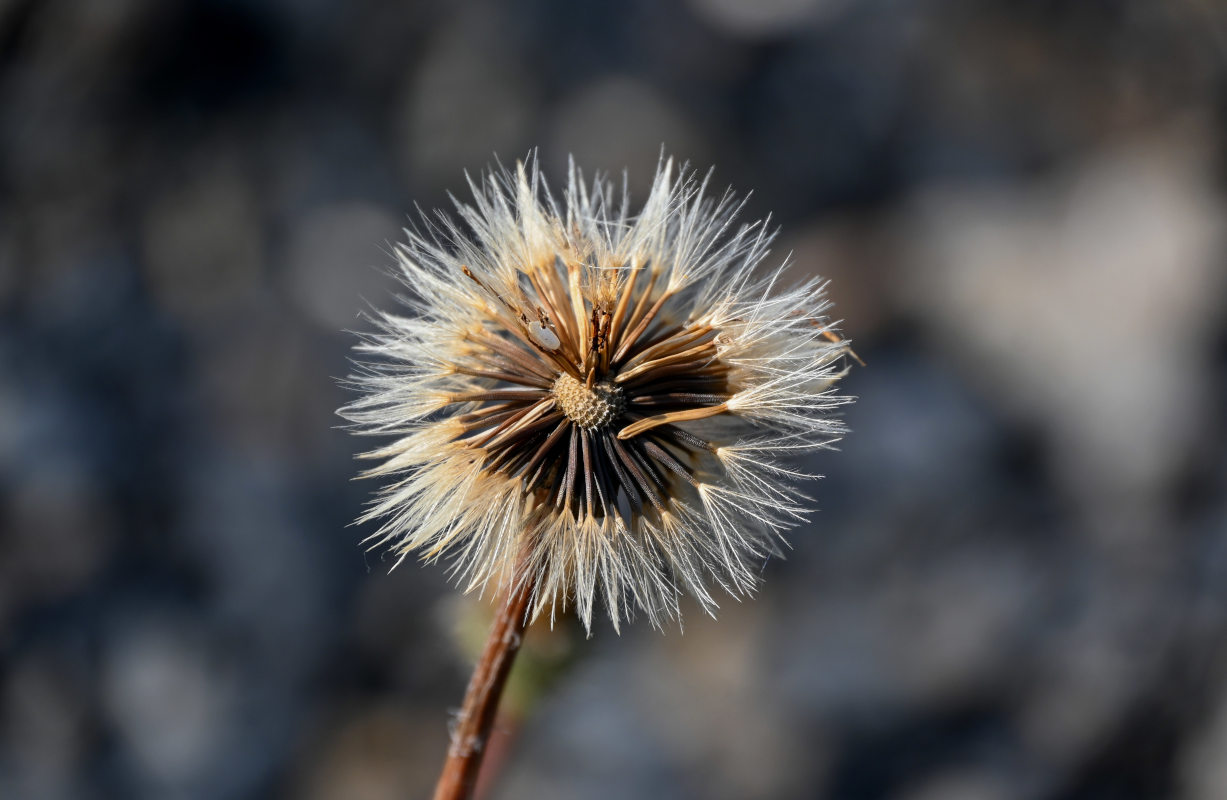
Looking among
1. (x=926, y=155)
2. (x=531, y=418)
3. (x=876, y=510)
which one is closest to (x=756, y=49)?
(x=926, y=155)

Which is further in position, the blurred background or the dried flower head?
the blurred background

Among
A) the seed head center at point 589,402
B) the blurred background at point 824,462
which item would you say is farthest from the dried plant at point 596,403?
the blurred background at point 824,462

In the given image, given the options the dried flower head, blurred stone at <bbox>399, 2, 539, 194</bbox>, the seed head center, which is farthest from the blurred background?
the seed head center

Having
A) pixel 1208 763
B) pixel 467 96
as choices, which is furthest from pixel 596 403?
pixel 1208 763

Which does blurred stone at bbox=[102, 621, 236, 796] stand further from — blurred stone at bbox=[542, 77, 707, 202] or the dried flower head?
the dried flower head

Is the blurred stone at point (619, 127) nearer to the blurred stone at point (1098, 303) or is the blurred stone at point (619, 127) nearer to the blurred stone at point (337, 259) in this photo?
the blurred stone at point (337, 259)

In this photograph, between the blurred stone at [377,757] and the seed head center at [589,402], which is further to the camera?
the blurred stone at [377,757]
